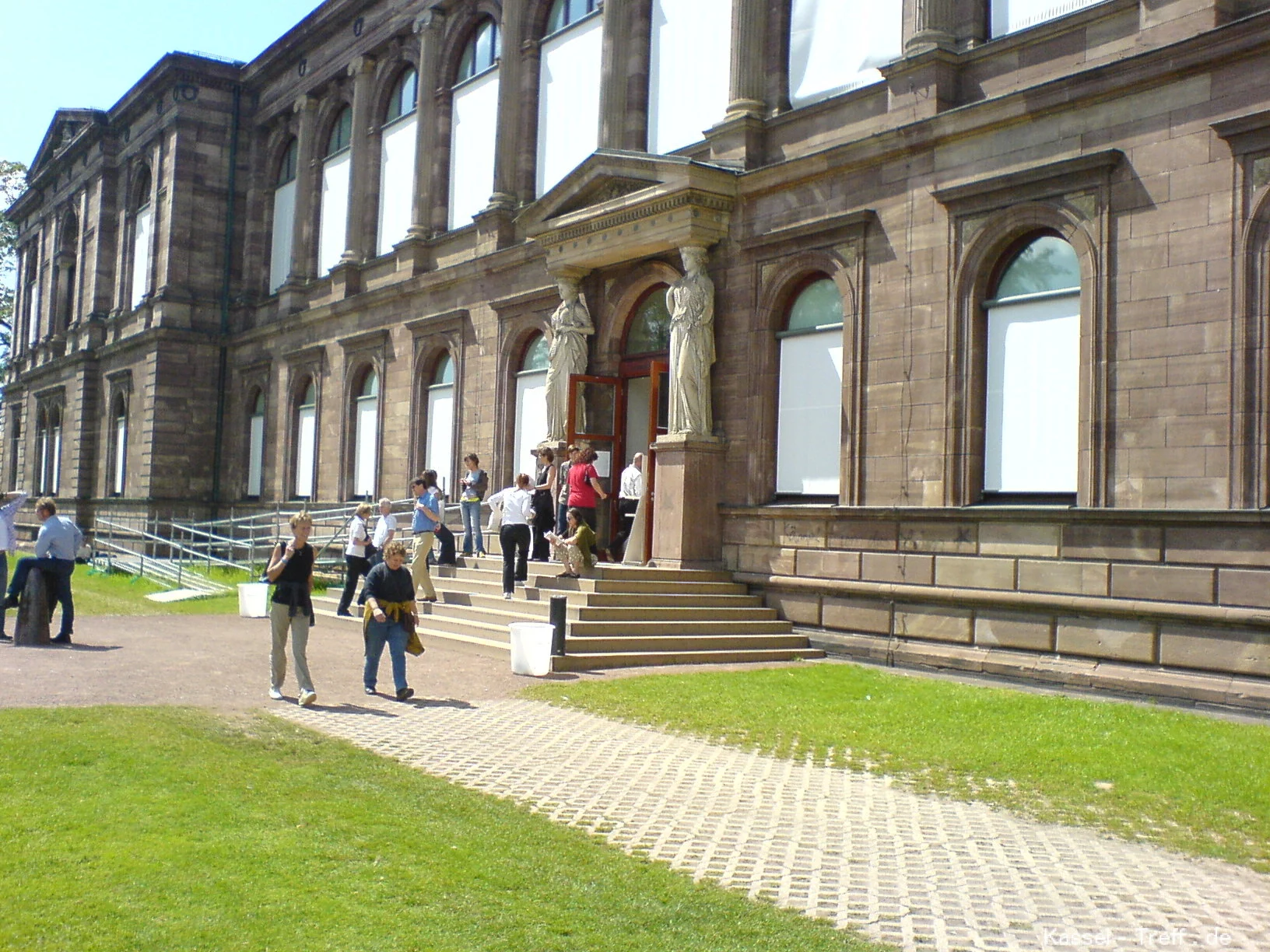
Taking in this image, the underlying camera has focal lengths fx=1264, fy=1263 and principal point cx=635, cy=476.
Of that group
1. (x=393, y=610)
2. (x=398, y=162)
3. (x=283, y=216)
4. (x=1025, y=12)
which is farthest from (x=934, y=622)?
(x=283, y=216)

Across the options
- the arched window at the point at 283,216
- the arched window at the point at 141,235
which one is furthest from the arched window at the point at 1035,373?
the arched window at the point at 141,235

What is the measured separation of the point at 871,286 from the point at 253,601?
10538 mm

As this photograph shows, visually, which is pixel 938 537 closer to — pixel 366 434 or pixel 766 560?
pixel 766 560

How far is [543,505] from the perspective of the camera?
1858 cm

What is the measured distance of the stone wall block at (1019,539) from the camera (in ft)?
46.1

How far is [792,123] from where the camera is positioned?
59.5 feet

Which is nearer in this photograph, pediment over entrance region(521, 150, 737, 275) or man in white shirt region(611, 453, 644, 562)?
pediment over entrance region(521, 150, 737, 275)

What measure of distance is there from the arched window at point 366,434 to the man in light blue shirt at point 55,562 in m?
12.1

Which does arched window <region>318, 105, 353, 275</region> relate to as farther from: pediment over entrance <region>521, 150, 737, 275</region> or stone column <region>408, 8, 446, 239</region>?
pediment over entrance <region>521, 150, 737, 275</region>

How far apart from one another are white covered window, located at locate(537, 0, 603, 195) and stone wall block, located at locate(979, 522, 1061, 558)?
11.1 metres

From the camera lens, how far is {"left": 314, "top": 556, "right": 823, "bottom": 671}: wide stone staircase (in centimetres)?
1522

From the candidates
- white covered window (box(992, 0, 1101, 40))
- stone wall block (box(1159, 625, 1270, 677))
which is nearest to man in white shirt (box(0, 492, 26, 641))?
stone wall block (box(1159, 625, 1270, 677))

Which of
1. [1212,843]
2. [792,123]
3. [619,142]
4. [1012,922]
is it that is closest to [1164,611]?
[1212,843]

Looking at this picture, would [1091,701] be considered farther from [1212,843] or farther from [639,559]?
[639,559]
